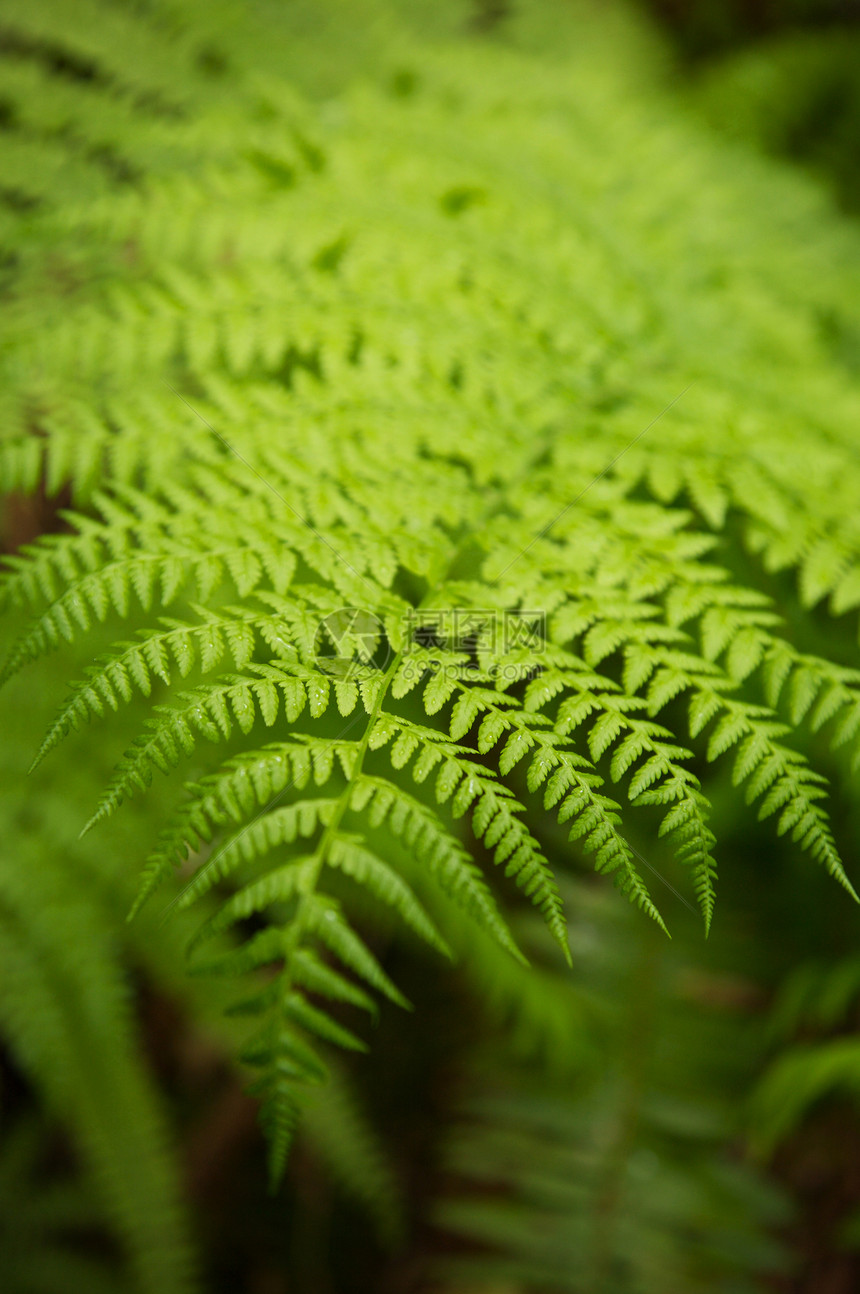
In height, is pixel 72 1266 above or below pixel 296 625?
below

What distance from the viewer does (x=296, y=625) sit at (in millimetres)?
875

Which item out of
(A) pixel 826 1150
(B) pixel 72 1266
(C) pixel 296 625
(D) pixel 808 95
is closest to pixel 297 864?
(C) pixel 296 625

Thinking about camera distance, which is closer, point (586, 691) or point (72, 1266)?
point (586, 691)

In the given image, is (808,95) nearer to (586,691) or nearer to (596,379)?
(596,379)

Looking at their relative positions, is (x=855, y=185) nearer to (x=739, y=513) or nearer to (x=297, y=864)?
(x=739, y=513)

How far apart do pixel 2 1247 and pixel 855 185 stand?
3.99 metres

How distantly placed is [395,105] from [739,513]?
125cm

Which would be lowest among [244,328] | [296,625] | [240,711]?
[240,711]

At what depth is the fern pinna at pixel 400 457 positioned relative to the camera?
30.6 inches

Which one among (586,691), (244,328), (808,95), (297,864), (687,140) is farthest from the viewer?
(808,95)

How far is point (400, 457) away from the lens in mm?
1136

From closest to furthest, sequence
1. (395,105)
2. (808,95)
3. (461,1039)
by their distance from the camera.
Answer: (395,105) < (461,1039) < (808,95)

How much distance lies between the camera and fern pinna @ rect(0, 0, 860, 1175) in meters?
0.78

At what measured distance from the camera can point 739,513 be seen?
1.50 metres
